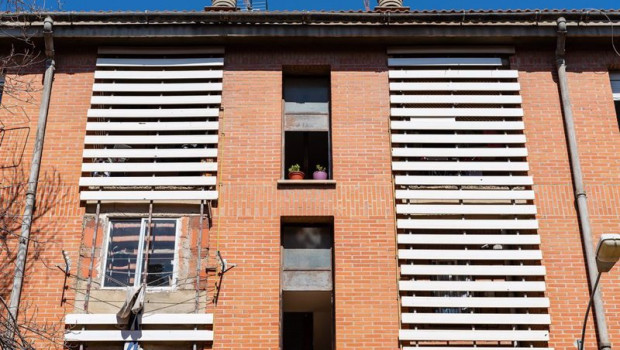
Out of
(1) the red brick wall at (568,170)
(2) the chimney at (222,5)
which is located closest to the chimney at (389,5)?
(1) the red brick wall at (568,170)

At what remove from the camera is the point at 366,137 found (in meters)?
13.7

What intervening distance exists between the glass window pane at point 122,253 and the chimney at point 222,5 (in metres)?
5.29

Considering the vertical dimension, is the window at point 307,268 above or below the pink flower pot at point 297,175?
below

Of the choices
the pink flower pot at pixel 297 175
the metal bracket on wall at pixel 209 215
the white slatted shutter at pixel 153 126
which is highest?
the white slatted shutter at pixel 153 126

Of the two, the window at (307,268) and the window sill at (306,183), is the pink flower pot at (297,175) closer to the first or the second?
the window sill at (306,183)

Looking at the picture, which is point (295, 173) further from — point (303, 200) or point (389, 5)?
point (389, 5)

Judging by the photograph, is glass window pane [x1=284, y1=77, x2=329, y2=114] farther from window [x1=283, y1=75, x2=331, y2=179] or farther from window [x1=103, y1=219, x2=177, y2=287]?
window [x1=103, y1=219, x2=177, y2=287]

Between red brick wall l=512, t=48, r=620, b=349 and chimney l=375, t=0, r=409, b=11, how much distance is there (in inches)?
117

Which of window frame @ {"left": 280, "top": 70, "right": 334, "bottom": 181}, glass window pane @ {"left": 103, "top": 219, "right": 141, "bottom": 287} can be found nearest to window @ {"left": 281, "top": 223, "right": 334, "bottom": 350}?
window frame @ {"left": 280, "top": 70, "right": 334, "bottom": 181}

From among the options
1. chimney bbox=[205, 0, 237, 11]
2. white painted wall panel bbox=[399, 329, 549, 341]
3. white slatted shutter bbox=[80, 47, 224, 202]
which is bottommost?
white painted wall panel bbox=[399, 329, 549, 341]

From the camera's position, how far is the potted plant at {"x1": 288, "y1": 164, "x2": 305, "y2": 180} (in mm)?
13453

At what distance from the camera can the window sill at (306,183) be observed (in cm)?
1323

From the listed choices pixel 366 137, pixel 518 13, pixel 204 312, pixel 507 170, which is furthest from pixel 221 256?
pixel 518 13

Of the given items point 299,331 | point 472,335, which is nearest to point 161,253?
point 299,331
